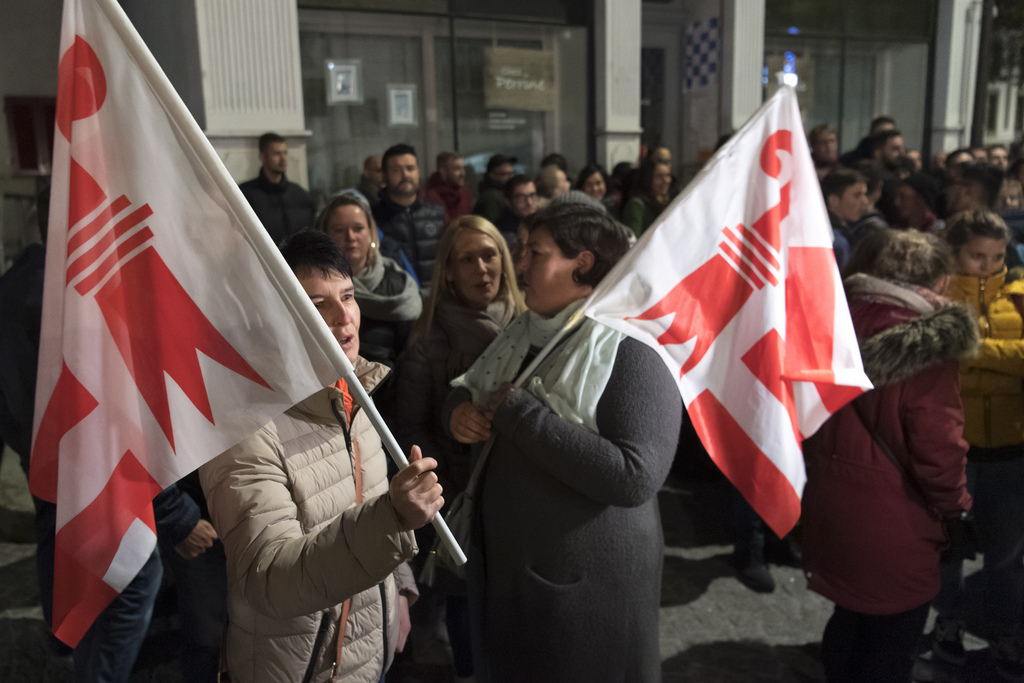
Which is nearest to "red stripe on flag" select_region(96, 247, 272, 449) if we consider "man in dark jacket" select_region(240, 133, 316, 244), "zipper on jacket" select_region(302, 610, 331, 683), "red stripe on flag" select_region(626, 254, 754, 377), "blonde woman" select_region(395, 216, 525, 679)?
"zipper on jacket" select_region(302, 610, 331, 683)

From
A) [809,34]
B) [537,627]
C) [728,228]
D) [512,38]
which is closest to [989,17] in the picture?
[809,34]

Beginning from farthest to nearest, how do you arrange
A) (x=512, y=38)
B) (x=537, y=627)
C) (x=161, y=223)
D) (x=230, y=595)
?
1. (x=512, y=38)
2. (x=537, y=627)
3. (x=230, y=595)
4. (x=161, y=223)

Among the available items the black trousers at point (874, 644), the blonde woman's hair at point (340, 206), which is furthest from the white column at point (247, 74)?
the black trousers at point (874, 644)

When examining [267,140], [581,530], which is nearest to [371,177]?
[267,140]

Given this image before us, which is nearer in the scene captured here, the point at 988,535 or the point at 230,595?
the point at 230,595

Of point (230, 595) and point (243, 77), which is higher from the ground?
point (243, 77)

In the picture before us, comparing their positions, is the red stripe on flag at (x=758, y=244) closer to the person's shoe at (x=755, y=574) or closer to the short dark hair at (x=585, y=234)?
the short dark hair at (x=585, y=234)

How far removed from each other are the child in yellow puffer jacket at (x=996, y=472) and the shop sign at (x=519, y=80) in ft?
21.8

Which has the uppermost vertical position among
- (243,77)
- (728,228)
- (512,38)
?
(512,38)

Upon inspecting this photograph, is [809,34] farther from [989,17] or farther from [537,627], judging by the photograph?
[537,627]

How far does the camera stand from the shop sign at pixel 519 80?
9.06m

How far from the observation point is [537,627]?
6.85 ft

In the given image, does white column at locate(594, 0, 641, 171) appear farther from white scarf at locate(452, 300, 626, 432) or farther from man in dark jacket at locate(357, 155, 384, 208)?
white scarf at locate(452, 300, 626, 432)

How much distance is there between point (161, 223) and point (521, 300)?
196 centimetres
